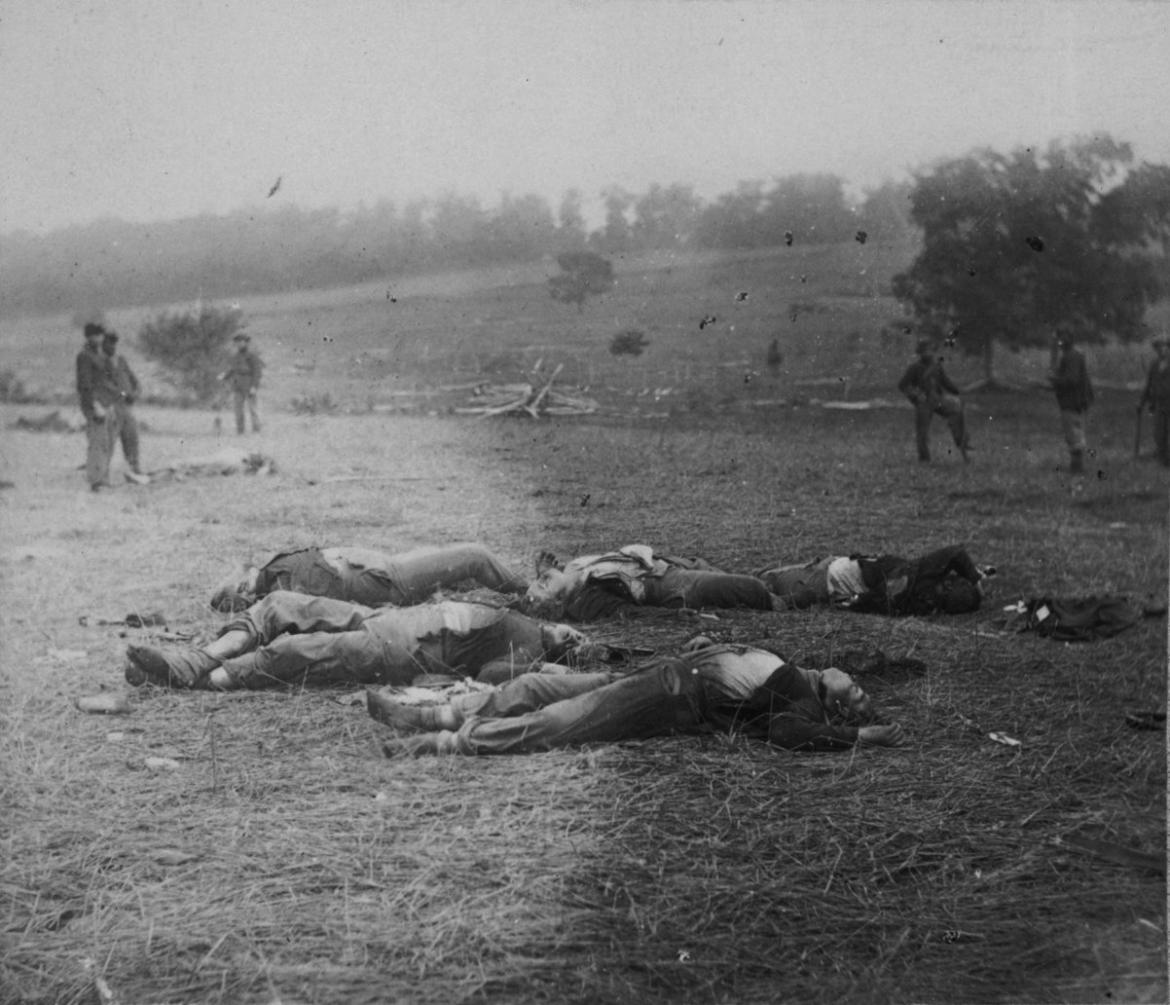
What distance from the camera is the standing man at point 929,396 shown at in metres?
4.32

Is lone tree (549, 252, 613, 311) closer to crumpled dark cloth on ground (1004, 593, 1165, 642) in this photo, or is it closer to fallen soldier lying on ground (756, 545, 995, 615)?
fallen soldier lying on ground (756, 545, 995, 615)

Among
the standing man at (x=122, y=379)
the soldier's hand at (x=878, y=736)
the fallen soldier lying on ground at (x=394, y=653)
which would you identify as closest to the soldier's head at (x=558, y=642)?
the fallen soldier lying on ground at (x=394, y=653)

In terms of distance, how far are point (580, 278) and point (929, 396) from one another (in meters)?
1.55

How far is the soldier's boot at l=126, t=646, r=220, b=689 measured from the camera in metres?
4.18

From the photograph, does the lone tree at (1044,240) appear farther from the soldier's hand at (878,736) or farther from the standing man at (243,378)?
the standing man at (243,378)

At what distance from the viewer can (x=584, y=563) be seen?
4730mm

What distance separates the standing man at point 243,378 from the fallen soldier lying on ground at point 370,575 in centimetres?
72

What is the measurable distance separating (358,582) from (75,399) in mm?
1470

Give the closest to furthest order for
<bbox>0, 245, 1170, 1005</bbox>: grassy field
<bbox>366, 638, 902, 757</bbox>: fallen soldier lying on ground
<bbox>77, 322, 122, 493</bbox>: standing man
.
Result: 1. <bbox>0, 245, 1170, 1005</bbox>: grassy field
2. <bbox>366, 638, 902, 757</bbox>: fallen soldier lying on ground
3. <bbox>77, 322, 122, 493</bbox>: standing man

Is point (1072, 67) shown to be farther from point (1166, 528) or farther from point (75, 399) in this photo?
point (75, 399)

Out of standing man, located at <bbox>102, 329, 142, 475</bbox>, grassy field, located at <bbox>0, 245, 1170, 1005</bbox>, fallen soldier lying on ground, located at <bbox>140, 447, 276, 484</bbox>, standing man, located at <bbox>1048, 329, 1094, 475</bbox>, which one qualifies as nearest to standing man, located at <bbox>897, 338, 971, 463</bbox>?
grassy field, located at <bbox>0, 245, 1170, 1005</bbox>

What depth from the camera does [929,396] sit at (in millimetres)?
4398

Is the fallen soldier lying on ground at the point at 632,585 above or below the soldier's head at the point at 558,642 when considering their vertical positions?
above

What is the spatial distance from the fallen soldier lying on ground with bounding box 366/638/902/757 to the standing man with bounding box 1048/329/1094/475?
4.63ft
